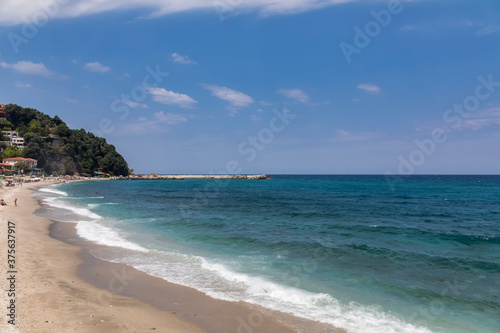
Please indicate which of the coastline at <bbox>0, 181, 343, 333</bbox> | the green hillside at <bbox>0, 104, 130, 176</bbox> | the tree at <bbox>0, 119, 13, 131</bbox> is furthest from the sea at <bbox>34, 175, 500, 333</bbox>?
the tree at <bbox>0, 119, 13, 131</bbox>

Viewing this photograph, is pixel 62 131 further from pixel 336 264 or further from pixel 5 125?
pixel 336 264

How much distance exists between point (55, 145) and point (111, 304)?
124m

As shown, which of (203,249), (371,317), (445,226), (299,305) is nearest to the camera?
(371,317)

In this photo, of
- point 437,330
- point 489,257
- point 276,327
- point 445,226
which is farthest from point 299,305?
point 445,226

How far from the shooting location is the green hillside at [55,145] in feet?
327

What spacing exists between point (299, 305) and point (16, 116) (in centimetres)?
13965

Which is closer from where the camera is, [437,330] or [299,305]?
[437,330]

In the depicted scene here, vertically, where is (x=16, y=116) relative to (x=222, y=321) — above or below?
above

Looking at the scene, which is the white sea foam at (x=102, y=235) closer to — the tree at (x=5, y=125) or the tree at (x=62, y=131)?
the tree at (x=62, y=131)

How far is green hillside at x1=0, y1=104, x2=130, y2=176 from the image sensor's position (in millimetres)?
99812

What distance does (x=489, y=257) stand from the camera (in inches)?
615

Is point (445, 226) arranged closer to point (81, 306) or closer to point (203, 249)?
point (203, 249)

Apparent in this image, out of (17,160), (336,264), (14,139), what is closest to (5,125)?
(14,139)

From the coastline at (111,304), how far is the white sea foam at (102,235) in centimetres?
335
